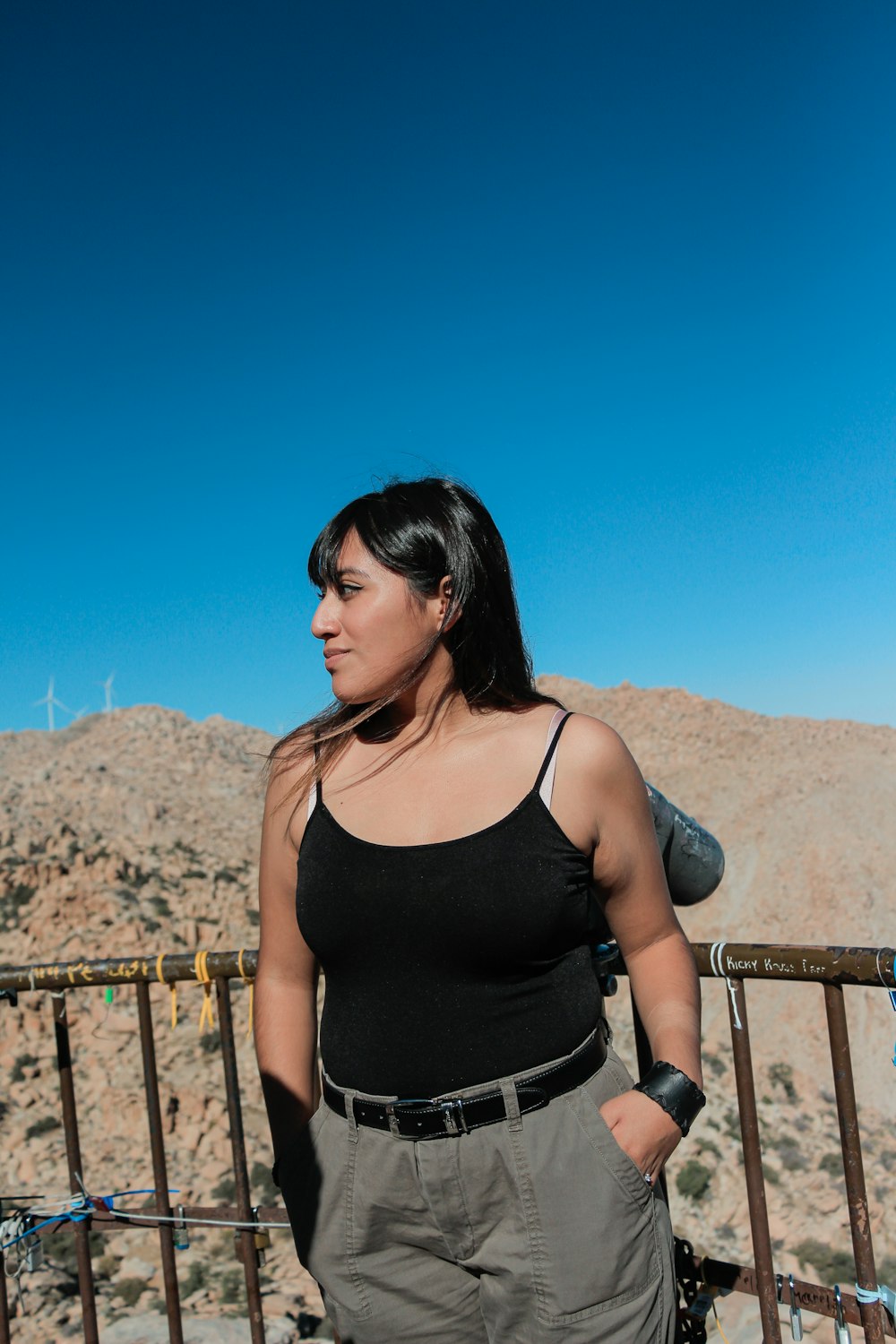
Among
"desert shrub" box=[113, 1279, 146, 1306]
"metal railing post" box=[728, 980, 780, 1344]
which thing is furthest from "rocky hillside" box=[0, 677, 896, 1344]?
"metal railing post" box=[728, 980, 780, 1344]

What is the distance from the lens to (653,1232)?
1.51 m

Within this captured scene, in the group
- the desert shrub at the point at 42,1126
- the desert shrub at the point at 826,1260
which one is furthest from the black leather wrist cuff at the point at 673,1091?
the desert shrub at the point at 42,1126

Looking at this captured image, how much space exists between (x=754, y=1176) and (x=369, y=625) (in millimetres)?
1611

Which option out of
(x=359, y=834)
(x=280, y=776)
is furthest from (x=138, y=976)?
(x=359, y=834)

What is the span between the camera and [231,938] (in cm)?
1405

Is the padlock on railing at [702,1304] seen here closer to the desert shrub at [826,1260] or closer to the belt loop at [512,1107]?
the belt loop at [512,1107]

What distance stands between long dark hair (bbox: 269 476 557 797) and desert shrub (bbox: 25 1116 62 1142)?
9.66 metres

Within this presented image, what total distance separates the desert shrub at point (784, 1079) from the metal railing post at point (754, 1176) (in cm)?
1113

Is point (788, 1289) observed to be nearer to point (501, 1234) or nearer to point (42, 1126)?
point (501, 1234)

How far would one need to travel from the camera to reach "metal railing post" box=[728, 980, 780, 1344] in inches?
83.0

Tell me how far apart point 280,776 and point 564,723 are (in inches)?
23.1

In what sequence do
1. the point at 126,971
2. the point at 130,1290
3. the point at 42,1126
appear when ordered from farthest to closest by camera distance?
the point at 42,1126 < the point at 130,1290 < the point at 126,971

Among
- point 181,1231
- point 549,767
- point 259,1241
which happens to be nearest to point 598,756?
point 549,767

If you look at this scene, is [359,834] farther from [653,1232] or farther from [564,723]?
[653,1232]
